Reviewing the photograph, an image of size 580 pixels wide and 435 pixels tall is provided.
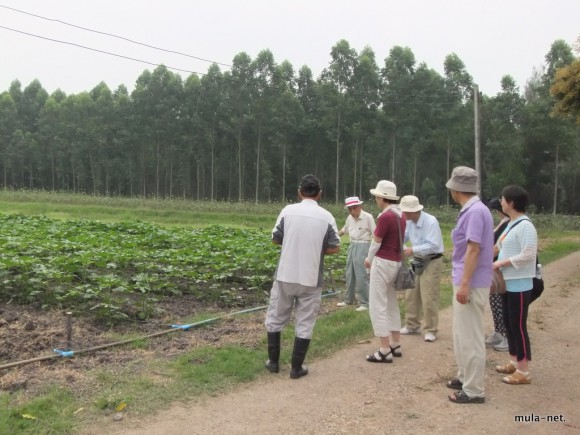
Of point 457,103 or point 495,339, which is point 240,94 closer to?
point 457,103

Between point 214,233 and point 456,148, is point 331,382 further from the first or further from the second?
point 456,148

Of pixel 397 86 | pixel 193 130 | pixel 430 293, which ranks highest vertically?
pixel 397 86

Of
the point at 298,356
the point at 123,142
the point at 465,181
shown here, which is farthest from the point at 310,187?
the point at 123,142

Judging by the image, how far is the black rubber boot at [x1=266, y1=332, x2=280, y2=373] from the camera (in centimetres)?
508

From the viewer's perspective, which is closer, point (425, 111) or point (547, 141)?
point (547, 141)

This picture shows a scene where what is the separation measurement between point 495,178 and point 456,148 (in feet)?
12.9

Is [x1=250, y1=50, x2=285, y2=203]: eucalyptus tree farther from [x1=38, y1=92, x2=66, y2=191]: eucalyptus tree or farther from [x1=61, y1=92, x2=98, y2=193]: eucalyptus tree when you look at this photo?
[x1=38, y1=92, x2=66, y2=191]: eucalyptus tree

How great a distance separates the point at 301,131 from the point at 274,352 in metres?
41.6

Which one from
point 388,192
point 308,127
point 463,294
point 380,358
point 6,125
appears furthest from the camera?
point 6,125

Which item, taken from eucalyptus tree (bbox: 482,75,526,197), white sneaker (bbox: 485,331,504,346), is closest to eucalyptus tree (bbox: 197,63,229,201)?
eucalyptus tree (bbox: 482,75,526,197)

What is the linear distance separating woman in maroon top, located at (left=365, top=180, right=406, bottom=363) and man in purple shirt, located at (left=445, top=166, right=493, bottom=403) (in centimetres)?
112

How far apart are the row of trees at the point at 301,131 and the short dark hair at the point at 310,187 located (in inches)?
1247

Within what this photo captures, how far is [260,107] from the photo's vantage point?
43.0m

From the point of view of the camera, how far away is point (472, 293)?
14.4 ft
